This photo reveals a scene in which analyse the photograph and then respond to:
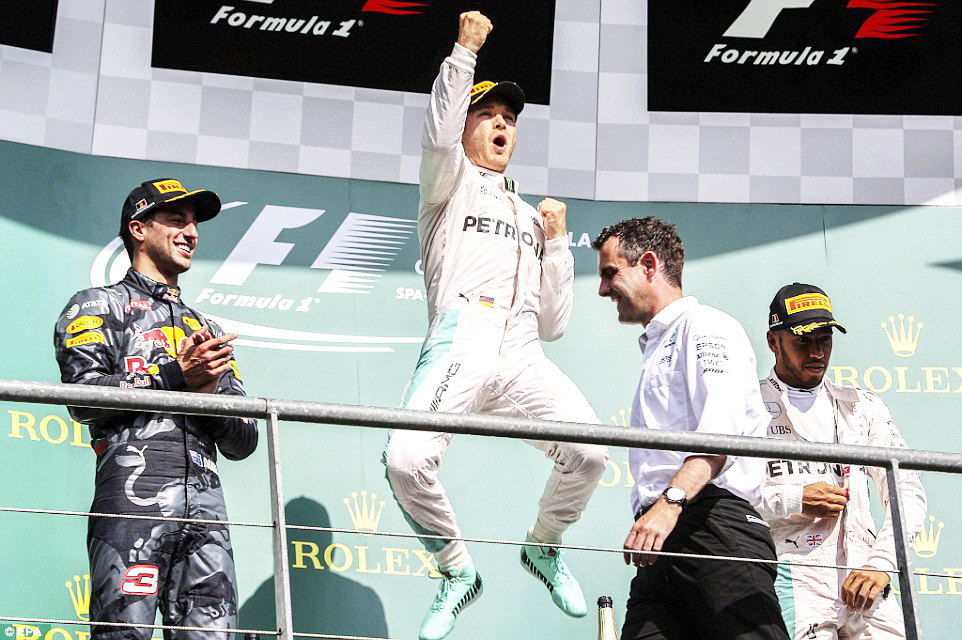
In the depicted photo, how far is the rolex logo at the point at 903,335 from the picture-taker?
4.97 meters

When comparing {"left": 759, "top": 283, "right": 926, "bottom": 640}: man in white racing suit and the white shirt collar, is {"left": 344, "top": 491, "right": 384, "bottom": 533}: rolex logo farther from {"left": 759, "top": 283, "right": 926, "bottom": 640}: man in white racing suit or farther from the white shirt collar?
the white shirt collar

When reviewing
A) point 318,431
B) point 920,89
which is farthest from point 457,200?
point 920,89

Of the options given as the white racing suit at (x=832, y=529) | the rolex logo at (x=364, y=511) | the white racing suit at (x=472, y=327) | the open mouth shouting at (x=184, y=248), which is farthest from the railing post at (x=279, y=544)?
the rolex logo at (x=364, y=511)

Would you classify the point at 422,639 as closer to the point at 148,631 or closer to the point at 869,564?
the point at 148,631

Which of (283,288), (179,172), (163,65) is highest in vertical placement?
(163,65)

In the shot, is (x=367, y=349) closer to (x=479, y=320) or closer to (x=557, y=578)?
(x=479, y=320)

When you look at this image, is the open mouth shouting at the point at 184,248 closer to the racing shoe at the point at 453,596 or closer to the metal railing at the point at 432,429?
the racing shoe at the point at 453,596

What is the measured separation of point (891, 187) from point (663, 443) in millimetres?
3227

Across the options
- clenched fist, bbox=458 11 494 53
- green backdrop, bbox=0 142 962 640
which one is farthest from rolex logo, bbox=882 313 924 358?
clenched fist, bbox=458 11 494 53

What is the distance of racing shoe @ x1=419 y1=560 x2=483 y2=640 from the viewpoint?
3.75 metres

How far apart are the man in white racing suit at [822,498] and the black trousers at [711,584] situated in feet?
2.74

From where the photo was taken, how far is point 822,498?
3.53m

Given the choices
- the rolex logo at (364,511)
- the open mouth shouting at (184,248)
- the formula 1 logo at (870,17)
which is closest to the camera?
the open mouth shouting at (184,248)

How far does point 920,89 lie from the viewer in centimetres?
529
